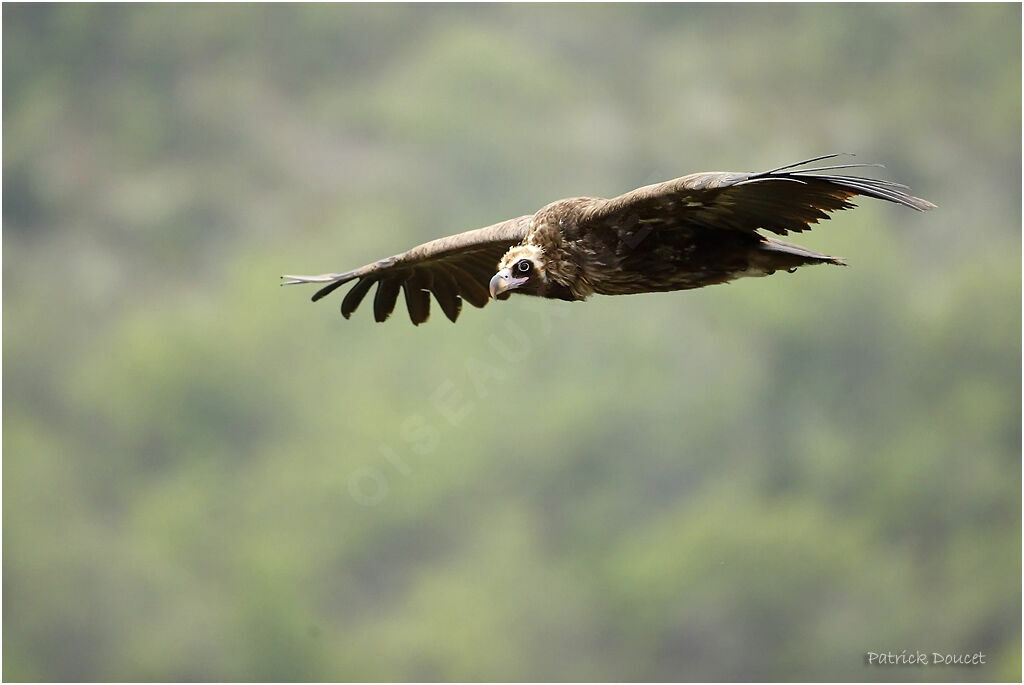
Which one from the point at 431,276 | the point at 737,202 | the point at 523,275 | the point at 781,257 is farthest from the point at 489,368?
the point at 737,202

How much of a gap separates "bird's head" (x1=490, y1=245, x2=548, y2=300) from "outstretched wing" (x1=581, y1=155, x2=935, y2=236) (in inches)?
16.9

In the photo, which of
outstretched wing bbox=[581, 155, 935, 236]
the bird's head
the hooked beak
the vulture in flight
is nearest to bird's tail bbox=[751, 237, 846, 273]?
the vulture in flight

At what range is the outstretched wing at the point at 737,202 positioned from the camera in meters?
7.05

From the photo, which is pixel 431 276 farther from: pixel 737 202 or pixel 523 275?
pixel 737 202

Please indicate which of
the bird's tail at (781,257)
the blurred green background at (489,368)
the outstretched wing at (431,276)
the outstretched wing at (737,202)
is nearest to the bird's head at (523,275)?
the outstretched wing at (737,202)

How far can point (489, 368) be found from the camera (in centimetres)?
5266

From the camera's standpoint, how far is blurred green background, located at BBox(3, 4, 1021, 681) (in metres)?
45.7

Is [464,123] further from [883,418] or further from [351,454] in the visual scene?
[883,418]

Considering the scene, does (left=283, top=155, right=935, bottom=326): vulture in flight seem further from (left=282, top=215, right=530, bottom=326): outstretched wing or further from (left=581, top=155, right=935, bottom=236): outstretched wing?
(left=282, top=215, right=530, bottom=326): outstretched wing

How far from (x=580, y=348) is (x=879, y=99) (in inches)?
582

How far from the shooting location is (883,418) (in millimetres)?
52281

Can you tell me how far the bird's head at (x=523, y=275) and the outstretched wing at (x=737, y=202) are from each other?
428mm

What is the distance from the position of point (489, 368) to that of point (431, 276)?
42.4 metres

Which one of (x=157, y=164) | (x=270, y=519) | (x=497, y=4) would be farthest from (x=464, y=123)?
(x=270, y=519)
